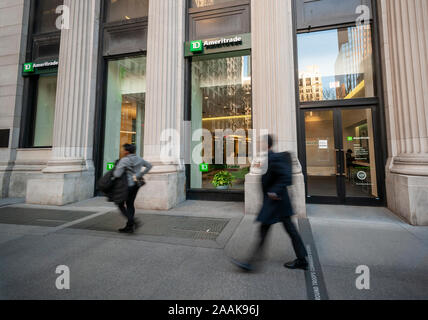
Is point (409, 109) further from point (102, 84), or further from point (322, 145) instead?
point (102, 84)

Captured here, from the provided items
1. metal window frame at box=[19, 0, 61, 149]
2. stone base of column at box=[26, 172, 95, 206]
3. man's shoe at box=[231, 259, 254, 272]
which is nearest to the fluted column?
stone base of column at box=[26, 172, 95, 206]

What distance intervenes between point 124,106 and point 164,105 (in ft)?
11.5

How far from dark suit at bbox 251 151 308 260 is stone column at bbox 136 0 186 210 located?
4411 millimetres

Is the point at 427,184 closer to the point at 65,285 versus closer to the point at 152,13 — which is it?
the point at 65,285

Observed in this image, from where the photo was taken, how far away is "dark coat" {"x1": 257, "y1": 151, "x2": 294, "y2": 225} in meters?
2.91

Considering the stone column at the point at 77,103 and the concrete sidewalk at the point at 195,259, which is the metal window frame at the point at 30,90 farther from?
the concrete sidewalk at the point at 195,259

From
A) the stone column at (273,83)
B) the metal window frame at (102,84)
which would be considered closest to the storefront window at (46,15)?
the metal window frame at (102,84)

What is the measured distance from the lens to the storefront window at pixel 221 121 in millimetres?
8406

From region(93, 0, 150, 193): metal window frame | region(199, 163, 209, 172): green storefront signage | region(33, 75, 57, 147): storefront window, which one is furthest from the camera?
region(33, 75, 57, 147): storefront window

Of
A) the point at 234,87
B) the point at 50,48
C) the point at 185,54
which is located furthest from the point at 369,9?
the point at 50,48

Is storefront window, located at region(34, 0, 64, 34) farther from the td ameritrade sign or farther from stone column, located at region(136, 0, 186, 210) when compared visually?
the td ameritrade sign

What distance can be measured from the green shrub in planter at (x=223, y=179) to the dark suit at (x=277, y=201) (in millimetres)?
5263

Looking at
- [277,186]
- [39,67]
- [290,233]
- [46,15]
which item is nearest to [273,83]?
[277,186]

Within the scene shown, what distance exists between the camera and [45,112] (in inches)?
399
